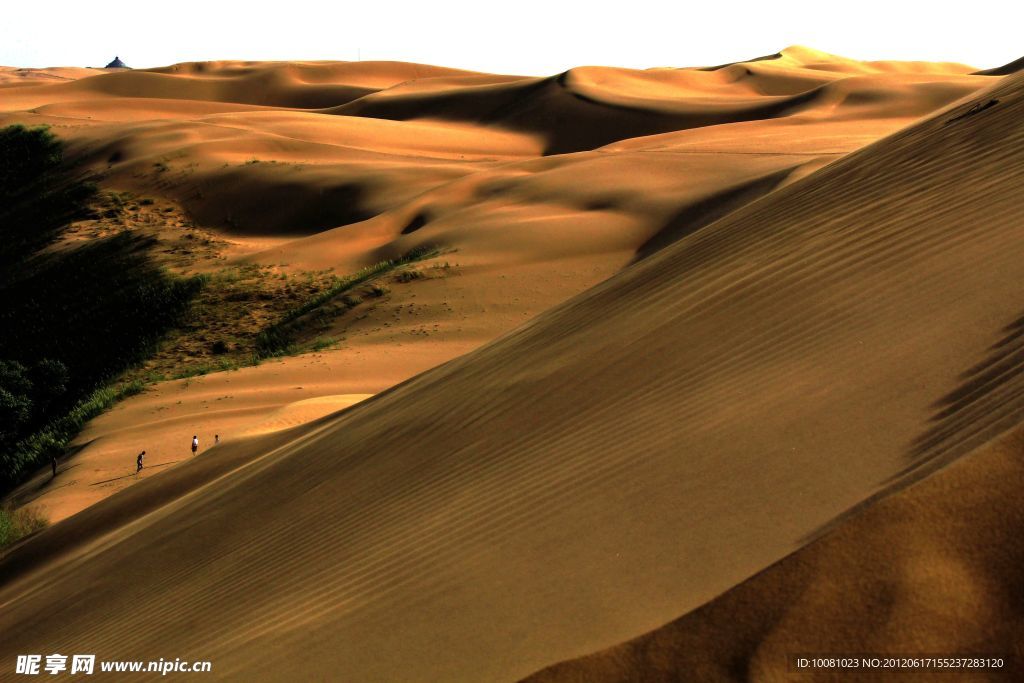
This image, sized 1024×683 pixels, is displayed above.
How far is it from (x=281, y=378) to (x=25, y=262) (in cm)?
1483

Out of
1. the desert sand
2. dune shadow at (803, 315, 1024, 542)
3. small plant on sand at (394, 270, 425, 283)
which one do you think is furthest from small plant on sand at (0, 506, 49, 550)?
small plant on sand at (394, 270, 425, 283)

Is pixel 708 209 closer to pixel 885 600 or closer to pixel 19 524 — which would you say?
pixel 19 524

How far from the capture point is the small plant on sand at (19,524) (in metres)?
13.1

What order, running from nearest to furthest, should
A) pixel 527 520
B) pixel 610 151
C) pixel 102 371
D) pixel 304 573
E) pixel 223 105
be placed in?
pixel 527 520, pixel 304 573, pixel 102 371, pixel 610 151, pixel 223 105

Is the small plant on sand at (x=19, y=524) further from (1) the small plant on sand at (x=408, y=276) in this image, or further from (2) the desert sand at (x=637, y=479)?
(1) the small plant on sand at (x=408, y=276)

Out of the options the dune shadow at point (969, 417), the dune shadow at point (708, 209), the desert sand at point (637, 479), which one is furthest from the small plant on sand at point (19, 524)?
the dune shadow at point (708, 209)

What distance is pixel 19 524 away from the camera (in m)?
13.6

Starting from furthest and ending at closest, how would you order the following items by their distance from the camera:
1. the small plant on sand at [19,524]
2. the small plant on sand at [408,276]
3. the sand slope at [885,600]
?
the small plant on sand at [408,276] → the small plant on sand at [19,524] → the sand slope at [885,600]

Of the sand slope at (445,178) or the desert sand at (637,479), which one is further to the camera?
the sand slope at (445,178)

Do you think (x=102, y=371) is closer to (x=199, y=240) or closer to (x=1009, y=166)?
(x=199, y=240)

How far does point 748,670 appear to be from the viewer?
3.54m

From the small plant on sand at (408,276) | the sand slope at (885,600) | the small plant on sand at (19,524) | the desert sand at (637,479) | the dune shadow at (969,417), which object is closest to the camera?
the sand slope at (885,600)

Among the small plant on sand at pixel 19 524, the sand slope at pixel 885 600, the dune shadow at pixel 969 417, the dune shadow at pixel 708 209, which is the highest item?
the dune shadow at pixel 708 209

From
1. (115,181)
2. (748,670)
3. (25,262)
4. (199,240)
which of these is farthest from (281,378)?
(115,181)
